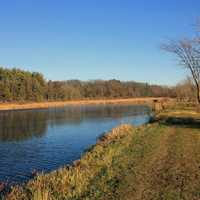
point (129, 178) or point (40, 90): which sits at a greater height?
→ point (40, 90)

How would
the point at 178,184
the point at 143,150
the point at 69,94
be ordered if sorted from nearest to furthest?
the point at 178,184 → the point at 143,150 → the point at 69,94

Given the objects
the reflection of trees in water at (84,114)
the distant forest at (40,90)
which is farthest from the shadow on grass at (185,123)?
the distant forest at (40,90)

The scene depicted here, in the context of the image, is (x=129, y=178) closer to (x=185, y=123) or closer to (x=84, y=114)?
(x=185, y=123)

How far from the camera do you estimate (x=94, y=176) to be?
11383 millimetres

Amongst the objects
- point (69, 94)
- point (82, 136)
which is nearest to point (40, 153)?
point (82, 136)

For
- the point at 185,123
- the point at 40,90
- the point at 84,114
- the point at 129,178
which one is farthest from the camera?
the point at 40,90

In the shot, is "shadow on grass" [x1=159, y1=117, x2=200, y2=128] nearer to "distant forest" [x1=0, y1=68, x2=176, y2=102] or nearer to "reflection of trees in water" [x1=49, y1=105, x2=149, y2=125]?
"reflection of trees in water" [x1=49, y1=105, x2=149, y2=125]

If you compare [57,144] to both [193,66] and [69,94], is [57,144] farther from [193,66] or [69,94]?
[69,94]

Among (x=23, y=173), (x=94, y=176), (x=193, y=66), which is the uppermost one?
(x=193, y=66)

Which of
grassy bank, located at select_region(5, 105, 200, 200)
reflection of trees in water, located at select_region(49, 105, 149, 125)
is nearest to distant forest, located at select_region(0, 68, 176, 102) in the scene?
reflection of trees in water, located at select_region(49, 105, 149, 125)

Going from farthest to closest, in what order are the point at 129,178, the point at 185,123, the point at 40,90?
1. the point at 40,90
2. the point at 185,123
3. the point at 129,178

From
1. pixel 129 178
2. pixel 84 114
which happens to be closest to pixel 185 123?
pixel 129 178

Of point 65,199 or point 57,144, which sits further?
point 57,144

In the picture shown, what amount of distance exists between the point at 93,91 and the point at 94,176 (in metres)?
130
